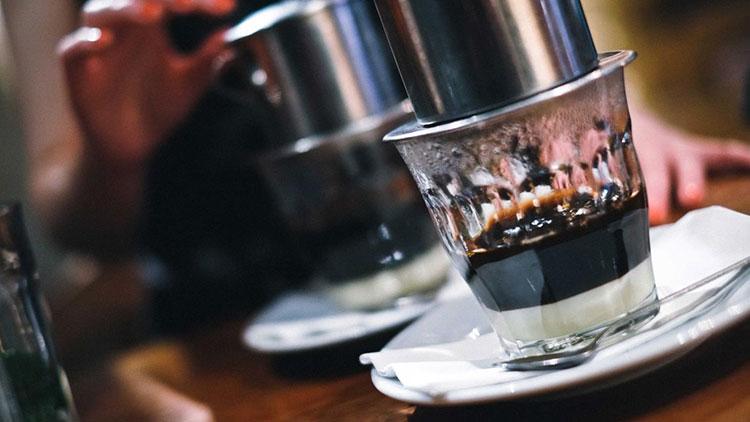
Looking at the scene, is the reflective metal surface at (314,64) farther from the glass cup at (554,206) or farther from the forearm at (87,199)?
the forearm at (87,199)

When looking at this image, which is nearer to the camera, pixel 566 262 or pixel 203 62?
pixel 566 262

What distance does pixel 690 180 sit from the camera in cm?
82

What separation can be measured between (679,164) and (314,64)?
411mm

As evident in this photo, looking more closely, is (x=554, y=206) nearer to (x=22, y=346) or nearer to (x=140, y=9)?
(x=22, y=346)

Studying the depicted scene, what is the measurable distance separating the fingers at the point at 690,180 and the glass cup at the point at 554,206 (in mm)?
360

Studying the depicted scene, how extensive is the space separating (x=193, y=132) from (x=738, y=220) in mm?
888

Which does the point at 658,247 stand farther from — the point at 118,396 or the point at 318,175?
the point at 118,396

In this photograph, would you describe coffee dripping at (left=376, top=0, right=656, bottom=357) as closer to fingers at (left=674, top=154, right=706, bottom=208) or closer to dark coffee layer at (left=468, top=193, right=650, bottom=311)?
dark coffee layer at (left=468, top=193, right=650, bottom=311)

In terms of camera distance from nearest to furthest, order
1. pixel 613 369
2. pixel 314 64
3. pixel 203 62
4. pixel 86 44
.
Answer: pixel 613 369 → pixel 314 64 → pixel 86 44 → pixel 203 62

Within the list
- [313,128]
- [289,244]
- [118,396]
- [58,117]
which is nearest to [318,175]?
[313,128]

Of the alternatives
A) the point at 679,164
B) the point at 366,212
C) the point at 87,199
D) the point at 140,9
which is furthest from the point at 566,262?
the point at 87,199

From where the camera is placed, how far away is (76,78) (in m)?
0.91

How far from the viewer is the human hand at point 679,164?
2.63 ft

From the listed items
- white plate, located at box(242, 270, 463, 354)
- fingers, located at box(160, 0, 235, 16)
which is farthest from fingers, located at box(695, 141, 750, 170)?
fingers, located at box(160, 0, 235, 16)
